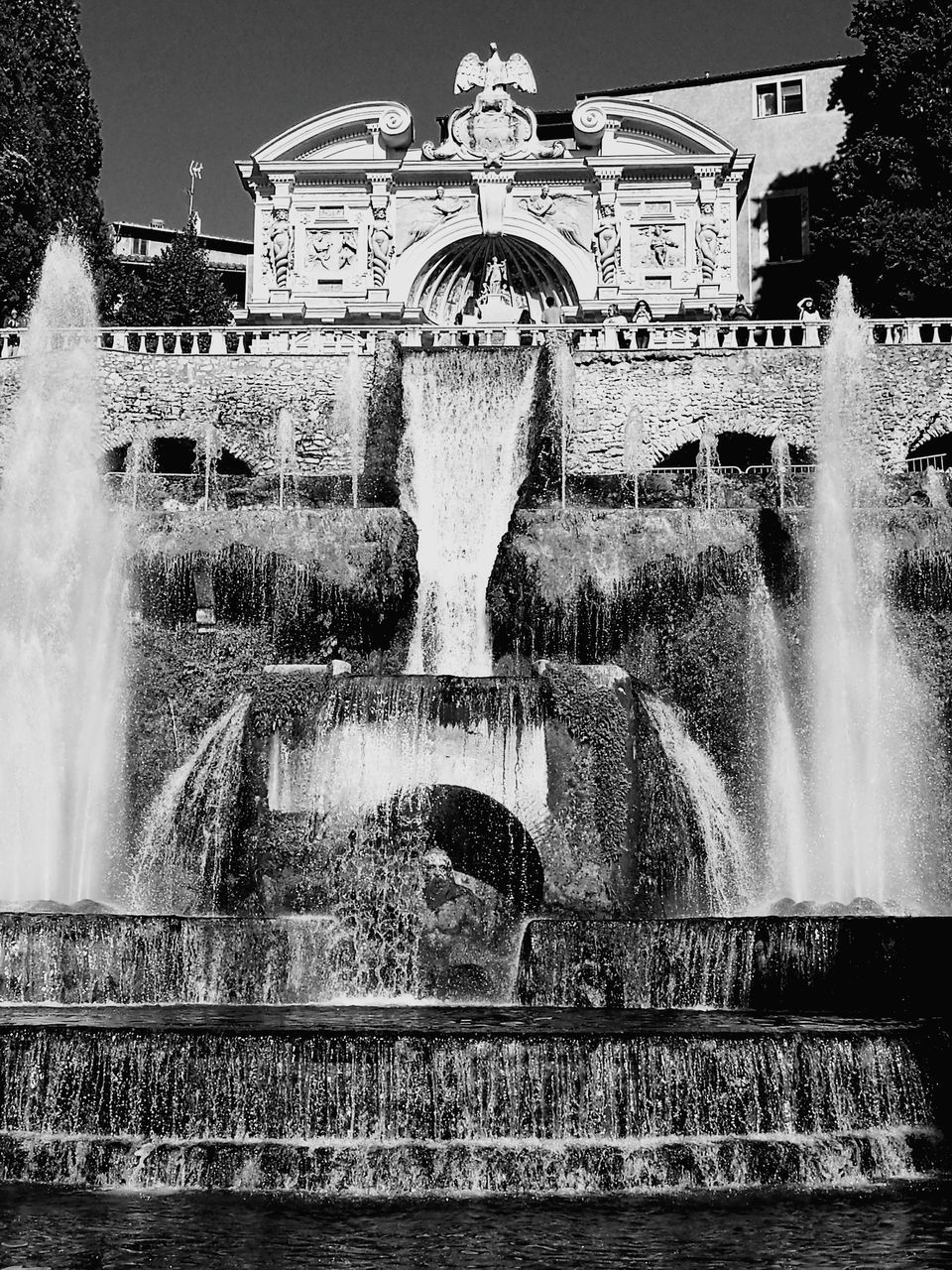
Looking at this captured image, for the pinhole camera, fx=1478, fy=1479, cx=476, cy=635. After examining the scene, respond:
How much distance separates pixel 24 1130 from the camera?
1048 cm

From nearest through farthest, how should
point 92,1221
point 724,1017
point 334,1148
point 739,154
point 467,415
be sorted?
point 92,1221
point 334,1148
point 724,1017
point 467,415
point 739,154

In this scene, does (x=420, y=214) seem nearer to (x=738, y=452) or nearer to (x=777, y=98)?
(x=738, y=452)

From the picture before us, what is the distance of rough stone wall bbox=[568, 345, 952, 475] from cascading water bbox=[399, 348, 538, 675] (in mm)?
1642

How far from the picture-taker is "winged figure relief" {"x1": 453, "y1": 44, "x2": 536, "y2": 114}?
38719mm

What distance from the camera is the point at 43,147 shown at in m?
33.2

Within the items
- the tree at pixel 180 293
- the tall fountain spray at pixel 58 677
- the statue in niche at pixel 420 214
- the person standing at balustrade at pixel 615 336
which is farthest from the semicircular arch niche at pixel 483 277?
the tall fountain spray at pixel 58 677

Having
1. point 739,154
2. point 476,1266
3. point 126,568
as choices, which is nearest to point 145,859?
point 126,568

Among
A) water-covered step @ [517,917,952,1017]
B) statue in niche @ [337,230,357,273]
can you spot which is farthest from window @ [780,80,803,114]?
water-covered step @ [517,917,952,1017]

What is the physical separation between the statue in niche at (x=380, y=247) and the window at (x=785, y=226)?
1202cm

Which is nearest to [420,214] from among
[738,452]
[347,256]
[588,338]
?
[347,256]

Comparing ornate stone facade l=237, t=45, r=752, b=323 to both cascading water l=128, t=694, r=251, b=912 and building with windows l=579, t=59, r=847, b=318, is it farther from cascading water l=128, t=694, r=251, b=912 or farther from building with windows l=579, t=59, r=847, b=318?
cascading water l=128, t=694, r=251, b=912

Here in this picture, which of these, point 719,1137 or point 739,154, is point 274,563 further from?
point 739,154

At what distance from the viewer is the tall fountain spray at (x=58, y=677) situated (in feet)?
64.4

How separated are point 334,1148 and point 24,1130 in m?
2.25
